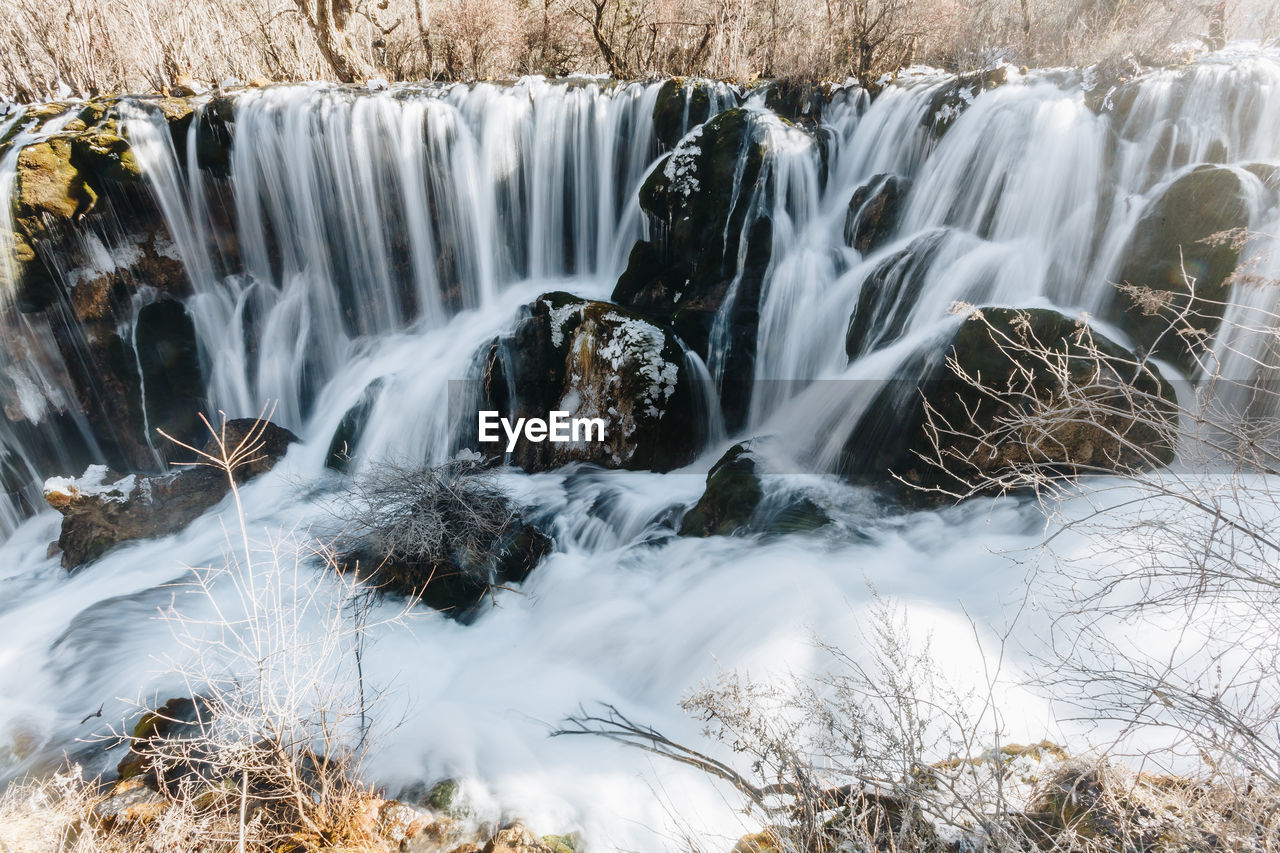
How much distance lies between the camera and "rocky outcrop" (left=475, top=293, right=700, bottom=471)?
22.5 ft

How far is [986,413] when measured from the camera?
513cm

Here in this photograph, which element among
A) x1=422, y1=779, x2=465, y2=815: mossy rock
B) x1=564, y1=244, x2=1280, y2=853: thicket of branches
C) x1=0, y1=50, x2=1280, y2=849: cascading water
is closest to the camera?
x1=564, y1=244, x2=1280, y2=853: thicket of branches

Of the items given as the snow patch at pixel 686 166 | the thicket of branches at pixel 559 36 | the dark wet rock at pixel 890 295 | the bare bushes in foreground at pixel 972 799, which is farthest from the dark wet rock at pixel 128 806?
the thicket of branches at pixel 559 36

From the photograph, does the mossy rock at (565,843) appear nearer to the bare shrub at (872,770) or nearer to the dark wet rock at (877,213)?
the bare shrub at (872,770)

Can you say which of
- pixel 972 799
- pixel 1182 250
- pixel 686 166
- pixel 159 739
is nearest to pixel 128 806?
pixel 159 739

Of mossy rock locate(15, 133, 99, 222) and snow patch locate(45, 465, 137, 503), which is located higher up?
mossy rock locate(15, 133, 99, 222)

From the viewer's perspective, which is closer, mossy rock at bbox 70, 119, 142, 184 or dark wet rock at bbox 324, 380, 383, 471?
dark wet rock at bbox 324, 380, 383, 471

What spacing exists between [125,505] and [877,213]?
371 inches

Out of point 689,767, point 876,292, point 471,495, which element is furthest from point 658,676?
point 876,292

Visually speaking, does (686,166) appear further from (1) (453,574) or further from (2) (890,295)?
(1) (453,574)

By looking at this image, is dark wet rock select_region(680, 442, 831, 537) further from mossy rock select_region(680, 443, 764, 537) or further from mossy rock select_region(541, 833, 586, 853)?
mossy rock select_region(541, 833, 586, 853)

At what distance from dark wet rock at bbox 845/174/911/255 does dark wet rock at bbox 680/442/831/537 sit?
359cm

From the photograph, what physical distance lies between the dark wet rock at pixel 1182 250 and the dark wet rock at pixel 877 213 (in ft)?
8.22

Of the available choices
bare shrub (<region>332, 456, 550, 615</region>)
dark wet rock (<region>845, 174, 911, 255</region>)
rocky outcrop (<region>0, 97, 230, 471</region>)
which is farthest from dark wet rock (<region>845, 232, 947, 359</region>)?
rocky outcrop (<region>0, 97, 230, 471</region>)
